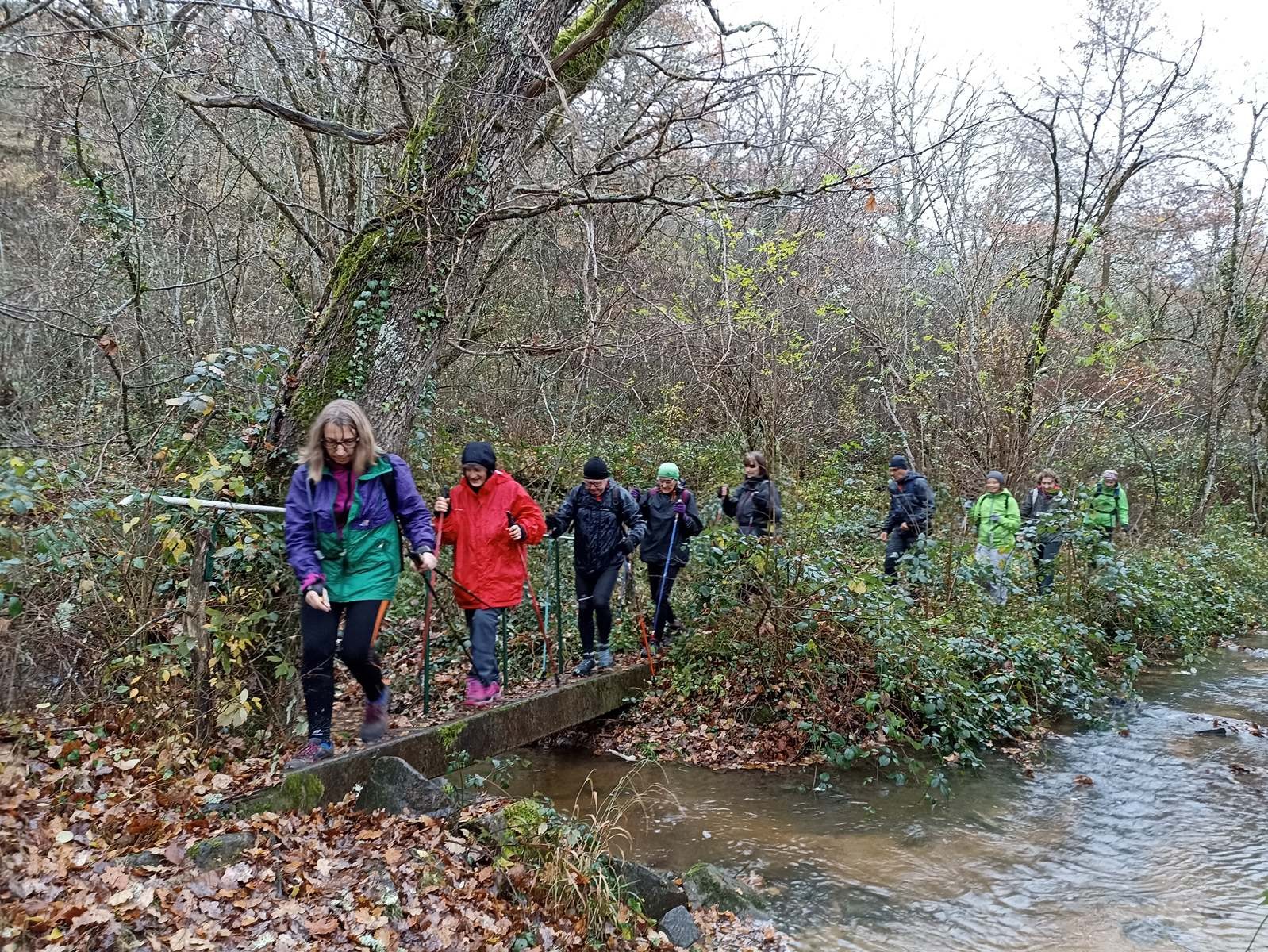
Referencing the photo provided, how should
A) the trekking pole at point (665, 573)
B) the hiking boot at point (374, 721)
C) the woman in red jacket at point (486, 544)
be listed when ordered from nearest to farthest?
the hiking boot at point (374, 721) < the woman in red jacket at point (486, 544) < the trekking pole at point (665, 573)

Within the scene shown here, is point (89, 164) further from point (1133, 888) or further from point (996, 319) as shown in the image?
point (996, 319)

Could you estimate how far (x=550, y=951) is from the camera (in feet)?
12.4

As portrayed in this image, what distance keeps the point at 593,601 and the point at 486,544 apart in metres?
1.69

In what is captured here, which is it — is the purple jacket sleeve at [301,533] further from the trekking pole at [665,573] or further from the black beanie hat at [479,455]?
the trekking pole at [665,573]

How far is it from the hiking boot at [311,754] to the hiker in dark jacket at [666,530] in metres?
4.11

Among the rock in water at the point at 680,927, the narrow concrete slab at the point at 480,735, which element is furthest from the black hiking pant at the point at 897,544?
the rock in water at the point at 680,927

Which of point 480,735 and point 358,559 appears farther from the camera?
point 480,735

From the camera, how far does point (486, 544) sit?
19.9 ft

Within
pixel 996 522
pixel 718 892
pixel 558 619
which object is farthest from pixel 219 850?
pixel 996 522

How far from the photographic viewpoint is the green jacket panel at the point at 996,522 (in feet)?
35.0

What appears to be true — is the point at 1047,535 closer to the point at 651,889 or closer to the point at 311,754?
the point at 651,889

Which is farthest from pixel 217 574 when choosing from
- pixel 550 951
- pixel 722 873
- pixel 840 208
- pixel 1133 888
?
pixel 840 208

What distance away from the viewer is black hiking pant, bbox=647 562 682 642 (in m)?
8.48

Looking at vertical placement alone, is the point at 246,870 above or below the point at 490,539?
below
